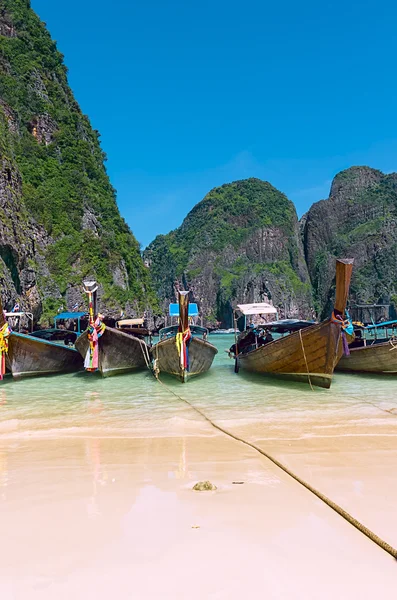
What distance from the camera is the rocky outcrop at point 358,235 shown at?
303 feet

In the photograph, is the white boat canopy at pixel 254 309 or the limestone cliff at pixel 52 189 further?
the limestone cliff at pixel 52 189

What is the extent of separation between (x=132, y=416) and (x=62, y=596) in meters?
5.16

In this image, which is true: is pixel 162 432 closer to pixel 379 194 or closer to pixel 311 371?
pixel 311 371

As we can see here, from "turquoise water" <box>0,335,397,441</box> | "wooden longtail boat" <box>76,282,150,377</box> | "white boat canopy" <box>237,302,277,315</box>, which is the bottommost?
"turquoise water" <box>0,335,397,441</box>

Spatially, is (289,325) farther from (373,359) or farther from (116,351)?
(116,351)

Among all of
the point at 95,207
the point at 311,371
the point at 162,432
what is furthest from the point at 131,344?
the point at 95,207

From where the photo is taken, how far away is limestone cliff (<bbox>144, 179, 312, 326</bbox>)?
325 feet

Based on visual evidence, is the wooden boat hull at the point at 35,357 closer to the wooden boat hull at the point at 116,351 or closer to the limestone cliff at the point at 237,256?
the wooden boat hull at the point at 116,351

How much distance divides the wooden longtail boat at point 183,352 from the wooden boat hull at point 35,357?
3159 millimetres

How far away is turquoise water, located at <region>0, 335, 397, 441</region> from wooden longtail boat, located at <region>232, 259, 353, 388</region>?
33 cm

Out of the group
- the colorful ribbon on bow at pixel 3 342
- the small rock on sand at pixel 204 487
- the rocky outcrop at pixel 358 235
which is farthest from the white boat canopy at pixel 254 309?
the rocky outcrop at pixel 358 235

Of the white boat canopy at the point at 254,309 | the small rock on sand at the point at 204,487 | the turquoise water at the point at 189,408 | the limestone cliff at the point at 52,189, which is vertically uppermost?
the limestone cliff at the point at 52,189

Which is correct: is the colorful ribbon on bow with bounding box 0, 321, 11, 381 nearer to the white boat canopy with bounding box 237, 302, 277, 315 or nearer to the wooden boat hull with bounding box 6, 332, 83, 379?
the wooden boat hull with bounding box 6, 332, 83, 379

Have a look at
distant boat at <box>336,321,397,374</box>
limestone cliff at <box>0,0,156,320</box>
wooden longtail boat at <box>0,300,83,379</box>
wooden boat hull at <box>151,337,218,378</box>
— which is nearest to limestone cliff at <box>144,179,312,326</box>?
limestone cliff at <box>0,0,156,320</box>
